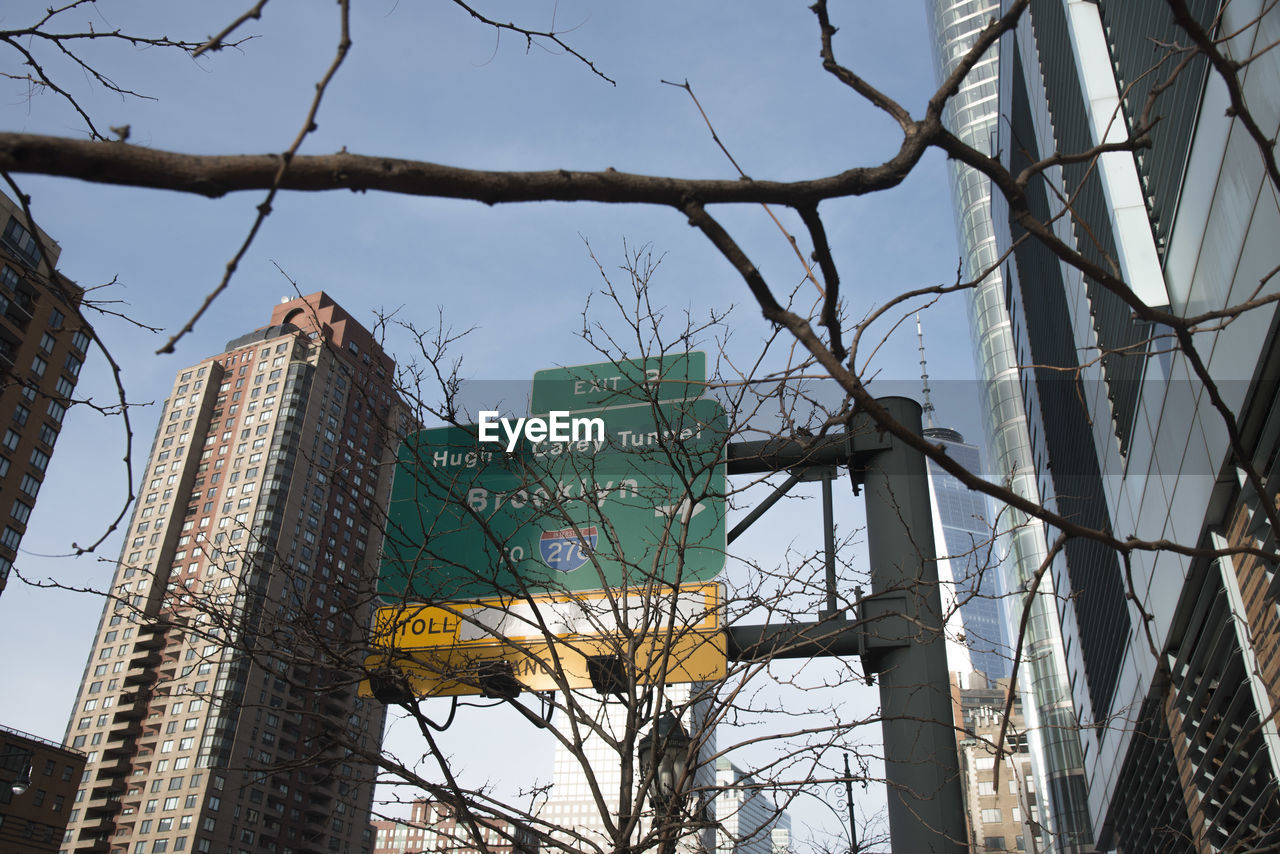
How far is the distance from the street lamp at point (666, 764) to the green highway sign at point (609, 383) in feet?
7.35

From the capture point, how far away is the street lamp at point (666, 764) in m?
5.15

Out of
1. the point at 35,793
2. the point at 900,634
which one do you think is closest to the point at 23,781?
the point at 35,793

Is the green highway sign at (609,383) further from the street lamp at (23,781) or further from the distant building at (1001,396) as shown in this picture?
the street lamp at (23,781)

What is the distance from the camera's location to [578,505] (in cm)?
697

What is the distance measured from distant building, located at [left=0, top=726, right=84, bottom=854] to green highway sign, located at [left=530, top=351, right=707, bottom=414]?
189 ft

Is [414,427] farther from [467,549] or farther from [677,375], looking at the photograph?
[677,375]

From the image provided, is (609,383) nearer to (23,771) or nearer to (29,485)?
(23,771)

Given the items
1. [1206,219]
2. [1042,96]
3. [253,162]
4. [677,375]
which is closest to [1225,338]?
[1206,219]

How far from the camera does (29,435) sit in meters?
56.6

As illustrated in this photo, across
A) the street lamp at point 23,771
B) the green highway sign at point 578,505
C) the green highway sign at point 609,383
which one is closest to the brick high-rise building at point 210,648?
the street lamp at point 23,771

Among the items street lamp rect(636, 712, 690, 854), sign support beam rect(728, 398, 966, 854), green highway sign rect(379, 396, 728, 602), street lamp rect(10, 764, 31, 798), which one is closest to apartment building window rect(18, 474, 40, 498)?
street lamp rect(10, 764, 31, 798)

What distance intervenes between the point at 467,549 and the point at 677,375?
2003 millimetres

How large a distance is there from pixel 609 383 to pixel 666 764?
9.17 ft

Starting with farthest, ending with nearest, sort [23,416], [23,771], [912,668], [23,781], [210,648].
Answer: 1. [210,648]
2. [23,416]
3. [23,771]
4. [23,781]
5. [912,668]
